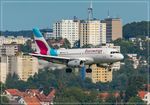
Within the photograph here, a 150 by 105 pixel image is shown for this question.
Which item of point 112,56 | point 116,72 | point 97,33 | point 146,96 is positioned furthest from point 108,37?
point 112,56

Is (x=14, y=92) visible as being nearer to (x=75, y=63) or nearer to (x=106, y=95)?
(x=106, y=95)

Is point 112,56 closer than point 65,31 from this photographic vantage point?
Yes

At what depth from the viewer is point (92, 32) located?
185 metres

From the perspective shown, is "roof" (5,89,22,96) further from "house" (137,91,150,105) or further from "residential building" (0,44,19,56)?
"residential building" (0,44,19,56)

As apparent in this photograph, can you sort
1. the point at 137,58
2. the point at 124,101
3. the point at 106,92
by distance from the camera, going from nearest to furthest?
the point at 124,101
the point at 106,92
the point at 137,58

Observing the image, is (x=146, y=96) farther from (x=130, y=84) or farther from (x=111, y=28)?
(x=111, y=28)

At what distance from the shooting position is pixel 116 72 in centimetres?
10762

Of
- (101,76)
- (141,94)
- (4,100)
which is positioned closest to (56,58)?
(4,100)

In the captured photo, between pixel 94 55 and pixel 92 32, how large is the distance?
129m

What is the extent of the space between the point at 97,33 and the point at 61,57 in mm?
132279

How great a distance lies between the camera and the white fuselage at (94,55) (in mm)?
56062

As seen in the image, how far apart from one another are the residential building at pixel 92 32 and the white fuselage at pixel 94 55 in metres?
105

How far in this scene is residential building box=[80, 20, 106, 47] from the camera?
170350 mm

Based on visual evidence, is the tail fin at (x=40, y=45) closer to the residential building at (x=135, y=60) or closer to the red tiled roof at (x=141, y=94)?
the red tiled roof at (x=141, y=94)
